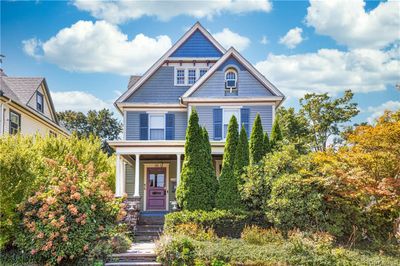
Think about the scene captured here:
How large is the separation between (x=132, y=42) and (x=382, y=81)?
398 inches

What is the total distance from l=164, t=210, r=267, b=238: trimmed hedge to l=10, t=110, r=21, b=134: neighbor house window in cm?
1184

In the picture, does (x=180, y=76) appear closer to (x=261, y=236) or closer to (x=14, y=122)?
(x=14, y=122)

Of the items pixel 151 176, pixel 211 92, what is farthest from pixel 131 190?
pixel 211 92

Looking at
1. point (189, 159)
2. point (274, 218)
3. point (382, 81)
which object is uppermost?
point (382, 81)

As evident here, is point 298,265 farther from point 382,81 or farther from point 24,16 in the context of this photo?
point 24,16

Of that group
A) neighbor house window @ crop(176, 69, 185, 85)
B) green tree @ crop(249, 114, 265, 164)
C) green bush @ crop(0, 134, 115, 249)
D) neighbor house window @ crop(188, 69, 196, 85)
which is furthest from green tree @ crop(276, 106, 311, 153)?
green bush @ crop(0, 134, 115, 249)

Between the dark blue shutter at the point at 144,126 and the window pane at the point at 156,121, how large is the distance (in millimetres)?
270

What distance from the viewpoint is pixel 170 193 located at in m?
22.1


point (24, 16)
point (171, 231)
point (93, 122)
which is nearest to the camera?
point (171, 231)

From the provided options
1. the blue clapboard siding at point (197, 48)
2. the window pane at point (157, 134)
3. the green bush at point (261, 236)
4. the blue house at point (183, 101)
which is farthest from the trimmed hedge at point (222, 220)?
the blue clapboard siding at point (197, 48)

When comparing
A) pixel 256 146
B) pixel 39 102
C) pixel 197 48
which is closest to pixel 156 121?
pixel 197 48

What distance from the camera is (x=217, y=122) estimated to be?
21.5 metres

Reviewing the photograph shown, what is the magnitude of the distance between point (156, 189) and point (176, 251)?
36.3 feet

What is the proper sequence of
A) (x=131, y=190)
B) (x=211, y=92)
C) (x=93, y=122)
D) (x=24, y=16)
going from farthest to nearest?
1. (x=93, y=122)
2. (x=131, y=190)
3. (x=211, y=92)
4. (x=24, y=16)
